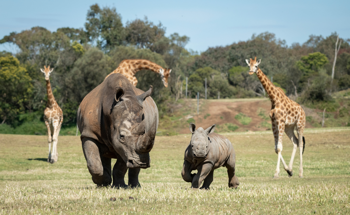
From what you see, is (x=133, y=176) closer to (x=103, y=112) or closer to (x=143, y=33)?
(x=103, y=112)

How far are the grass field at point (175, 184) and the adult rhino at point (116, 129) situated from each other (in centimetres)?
49

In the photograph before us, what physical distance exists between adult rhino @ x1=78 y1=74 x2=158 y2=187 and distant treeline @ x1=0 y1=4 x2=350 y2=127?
126 feet

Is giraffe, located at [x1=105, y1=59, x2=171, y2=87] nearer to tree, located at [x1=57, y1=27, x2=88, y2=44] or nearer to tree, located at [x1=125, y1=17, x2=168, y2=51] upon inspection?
tree, located at [x1=125, y1=17, x2=168, y2=51]

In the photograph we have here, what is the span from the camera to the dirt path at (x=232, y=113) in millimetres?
48094

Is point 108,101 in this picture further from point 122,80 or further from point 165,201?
point 165,201

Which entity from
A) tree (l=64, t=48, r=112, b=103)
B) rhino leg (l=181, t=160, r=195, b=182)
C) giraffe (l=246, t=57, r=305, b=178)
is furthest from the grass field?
tree (l=64, t=48, r=112, b=103)

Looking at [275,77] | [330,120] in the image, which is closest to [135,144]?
[330,120]

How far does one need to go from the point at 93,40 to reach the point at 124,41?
6812 mm

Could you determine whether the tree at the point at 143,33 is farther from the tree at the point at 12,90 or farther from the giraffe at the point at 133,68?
the giraffe at the point at 133,68

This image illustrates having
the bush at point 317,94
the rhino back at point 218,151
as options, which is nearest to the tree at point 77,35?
the bush at point 317,94

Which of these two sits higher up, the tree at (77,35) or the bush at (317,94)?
the tree at (77,35)

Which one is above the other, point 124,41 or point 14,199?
point 124,41

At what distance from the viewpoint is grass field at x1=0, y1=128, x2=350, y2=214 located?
5418 millimetres

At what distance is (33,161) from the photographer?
2027 cm
